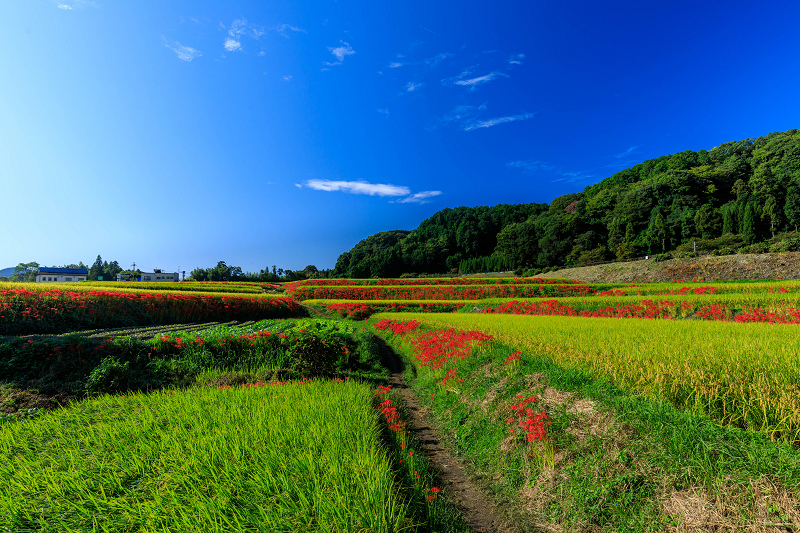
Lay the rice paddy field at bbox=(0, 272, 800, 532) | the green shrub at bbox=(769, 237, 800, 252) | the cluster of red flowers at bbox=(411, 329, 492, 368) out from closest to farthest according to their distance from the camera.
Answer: the rice paddy field at bbox=(0, 272, 800, 532) → the cluster of red flowers at bbox=(411, 329, 492, 368) → the green shrub at bbox=(769, 237, 800, 252)

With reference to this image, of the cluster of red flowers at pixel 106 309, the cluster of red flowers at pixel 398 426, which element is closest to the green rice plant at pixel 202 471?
the cluster of red flowers at pixel 398 426

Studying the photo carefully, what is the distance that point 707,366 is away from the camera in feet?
16.2


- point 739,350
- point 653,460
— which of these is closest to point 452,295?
point 739,350

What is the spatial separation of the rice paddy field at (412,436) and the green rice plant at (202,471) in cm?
2

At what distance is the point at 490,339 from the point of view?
8492 mm

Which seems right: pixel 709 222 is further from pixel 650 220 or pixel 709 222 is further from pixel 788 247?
pixel 788 247

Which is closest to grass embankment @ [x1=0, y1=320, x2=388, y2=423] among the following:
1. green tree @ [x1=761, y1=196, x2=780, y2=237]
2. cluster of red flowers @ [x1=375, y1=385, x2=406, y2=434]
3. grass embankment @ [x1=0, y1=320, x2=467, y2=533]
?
grass embankment @ [x1=0, y1=320, x2=467, y2=533]

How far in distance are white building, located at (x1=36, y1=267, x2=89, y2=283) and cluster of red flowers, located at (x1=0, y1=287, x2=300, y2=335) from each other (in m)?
106

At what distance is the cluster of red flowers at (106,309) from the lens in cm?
1288

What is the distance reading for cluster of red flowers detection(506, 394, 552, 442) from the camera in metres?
4.26

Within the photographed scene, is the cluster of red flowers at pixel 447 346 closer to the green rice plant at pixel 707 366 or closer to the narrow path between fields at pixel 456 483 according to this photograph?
the green rice plant at pixel 707 366

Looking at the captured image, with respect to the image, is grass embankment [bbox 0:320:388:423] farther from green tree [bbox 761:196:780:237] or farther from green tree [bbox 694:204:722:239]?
green tree [bbox 761:196:780:237]

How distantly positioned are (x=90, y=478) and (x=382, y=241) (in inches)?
4400

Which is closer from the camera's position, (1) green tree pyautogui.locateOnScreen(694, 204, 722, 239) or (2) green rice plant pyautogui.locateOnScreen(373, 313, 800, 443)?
(2) green rice plant pyautogui.locateOnScreen(373, 313, 800, 443)
